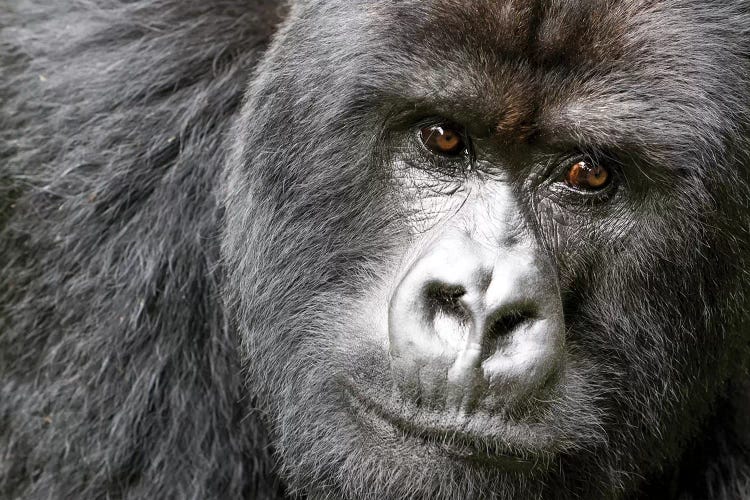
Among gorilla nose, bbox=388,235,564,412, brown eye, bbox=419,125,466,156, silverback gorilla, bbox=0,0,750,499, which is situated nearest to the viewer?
gorilla nose, bbox=388,235,564,412

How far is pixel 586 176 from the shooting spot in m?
2.93

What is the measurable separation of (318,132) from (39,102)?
1.06 metres

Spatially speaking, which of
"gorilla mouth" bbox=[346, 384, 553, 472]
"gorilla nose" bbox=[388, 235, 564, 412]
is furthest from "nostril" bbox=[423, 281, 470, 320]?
"gorilla mouth" bbox=[346, 384, 553, 472]

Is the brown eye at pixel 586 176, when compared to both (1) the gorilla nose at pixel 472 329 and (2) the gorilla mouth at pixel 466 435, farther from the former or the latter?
(2) the gorilla mouth at pixel 466 435

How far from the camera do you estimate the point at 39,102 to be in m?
3.52

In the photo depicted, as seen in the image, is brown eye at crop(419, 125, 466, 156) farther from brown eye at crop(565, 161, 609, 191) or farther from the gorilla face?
brown eye at crop(565, 161, 609, 191)

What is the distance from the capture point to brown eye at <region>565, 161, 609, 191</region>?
291cm

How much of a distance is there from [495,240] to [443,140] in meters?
0.34

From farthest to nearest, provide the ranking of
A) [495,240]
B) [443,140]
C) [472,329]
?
[443,140] → [495,240] → [472,329]

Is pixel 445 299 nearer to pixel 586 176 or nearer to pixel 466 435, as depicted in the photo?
pixel 466 435

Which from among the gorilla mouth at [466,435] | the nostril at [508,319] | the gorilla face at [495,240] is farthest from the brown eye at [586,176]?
the gorilla mouth at [466,435]

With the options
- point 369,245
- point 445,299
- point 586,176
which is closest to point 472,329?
point 445,299

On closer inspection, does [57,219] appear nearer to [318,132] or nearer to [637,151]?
[318,132]

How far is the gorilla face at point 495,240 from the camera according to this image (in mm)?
2693
